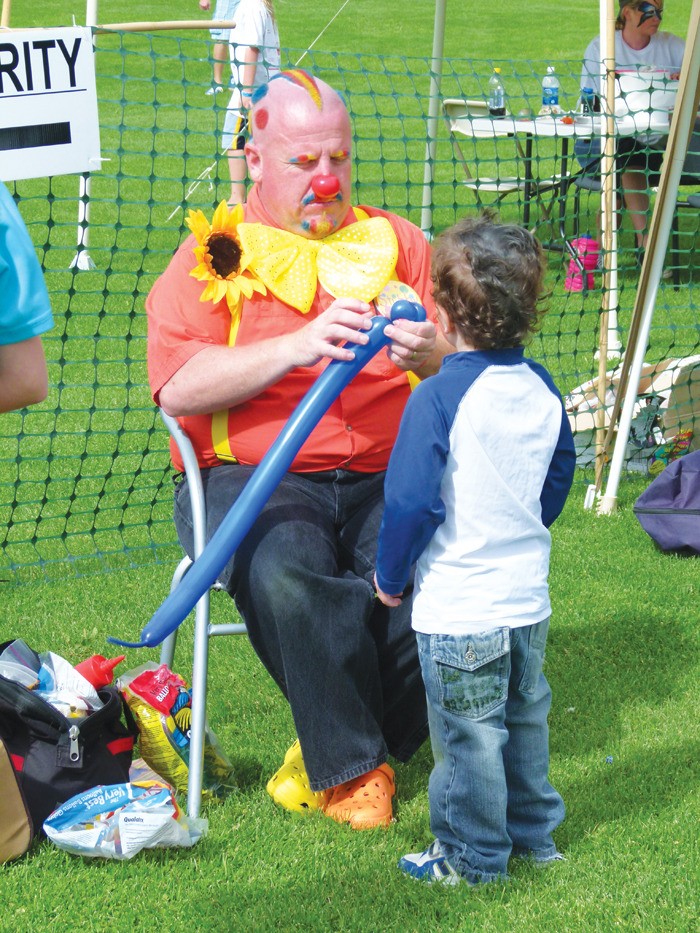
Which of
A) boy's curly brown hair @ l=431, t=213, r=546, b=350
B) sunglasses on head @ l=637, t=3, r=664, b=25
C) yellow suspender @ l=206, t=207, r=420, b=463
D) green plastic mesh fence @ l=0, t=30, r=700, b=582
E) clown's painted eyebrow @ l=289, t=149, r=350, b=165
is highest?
sunglasses on head @ l=637, t=3, r=664, b=25

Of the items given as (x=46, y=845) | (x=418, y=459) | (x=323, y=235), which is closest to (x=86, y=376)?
(x=323, y=235)

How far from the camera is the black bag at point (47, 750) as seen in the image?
2.66 metres

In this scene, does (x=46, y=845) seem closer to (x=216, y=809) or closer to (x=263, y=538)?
(x=216, y=809)

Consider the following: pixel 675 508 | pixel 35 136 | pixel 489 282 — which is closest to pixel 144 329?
pixel 35 136

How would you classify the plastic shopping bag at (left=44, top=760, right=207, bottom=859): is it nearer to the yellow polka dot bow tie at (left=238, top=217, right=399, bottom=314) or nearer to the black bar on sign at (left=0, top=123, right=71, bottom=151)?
the yellow polka dot bow tie at (left=238, top=217, right=399, bottom=314)

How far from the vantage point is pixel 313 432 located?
2936 mm

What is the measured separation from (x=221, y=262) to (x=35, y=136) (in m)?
1.13

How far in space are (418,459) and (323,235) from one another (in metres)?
0.93

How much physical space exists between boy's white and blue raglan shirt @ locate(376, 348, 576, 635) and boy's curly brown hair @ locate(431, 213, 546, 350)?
0.05 meters

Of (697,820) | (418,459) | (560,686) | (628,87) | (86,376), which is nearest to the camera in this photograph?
(418,459)

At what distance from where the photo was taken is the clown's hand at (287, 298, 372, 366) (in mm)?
2467

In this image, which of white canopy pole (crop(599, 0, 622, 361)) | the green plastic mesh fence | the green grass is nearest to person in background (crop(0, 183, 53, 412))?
the green grass

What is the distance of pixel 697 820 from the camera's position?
8.96 feet

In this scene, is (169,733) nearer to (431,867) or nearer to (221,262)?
(431,867)
